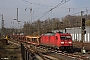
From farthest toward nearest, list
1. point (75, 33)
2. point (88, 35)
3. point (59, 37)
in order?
point (75, 33) → point (88, 35) → point (59, 37)

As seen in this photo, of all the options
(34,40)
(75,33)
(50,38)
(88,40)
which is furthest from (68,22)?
(50,38)

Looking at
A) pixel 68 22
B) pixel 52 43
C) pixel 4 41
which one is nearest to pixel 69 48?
pixel 52 43

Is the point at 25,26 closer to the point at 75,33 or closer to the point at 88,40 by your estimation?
the point at 75,33

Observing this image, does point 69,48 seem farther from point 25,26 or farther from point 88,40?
point 25,26

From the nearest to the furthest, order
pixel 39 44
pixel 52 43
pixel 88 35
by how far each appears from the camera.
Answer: pixel 52 43 < pixel 39 44 < pixel 88 35

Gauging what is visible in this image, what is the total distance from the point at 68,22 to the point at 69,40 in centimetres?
7141

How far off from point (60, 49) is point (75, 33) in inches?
1955

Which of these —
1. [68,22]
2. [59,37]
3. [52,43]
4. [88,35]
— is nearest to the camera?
[59,37]

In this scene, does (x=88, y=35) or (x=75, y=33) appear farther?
(x=75, y=33)

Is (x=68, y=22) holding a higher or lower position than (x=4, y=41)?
higher

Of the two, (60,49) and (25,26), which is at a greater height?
(25,26)

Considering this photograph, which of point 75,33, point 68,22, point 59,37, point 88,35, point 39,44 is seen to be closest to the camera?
point 59,37

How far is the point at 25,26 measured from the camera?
83438 mm

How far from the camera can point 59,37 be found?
34.0 meters
